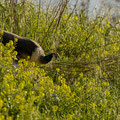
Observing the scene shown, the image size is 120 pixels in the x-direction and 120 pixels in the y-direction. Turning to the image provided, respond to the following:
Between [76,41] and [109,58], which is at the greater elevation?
[76,41]

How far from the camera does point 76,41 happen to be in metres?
5.64

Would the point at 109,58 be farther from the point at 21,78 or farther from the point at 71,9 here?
the point at 21,78

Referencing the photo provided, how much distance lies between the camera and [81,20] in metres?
6.14

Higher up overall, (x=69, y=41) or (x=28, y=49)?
(x=69, y=41)

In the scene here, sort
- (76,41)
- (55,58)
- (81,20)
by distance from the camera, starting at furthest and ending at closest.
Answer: (81,20), (76,41), (55,58)

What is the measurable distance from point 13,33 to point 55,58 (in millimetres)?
1251

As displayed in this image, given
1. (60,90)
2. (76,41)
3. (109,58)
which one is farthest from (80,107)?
(76,41)

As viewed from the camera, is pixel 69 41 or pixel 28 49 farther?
pixel 69 41

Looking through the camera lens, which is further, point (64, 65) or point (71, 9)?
point (71, 9)

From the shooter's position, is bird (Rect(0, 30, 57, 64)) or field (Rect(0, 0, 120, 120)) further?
bird (Rect(0, 30, 57, 64))

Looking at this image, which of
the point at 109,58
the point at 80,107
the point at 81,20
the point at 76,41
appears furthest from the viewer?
the point at 81,20

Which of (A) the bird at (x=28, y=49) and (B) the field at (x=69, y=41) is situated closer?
(B) the field at (x=69, y=41)

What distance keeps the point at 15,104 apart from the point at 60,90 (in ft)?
2.33

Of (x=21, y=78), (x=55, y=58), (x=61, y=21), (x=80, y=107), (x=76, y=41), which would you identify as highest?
(x=61, y=21)
